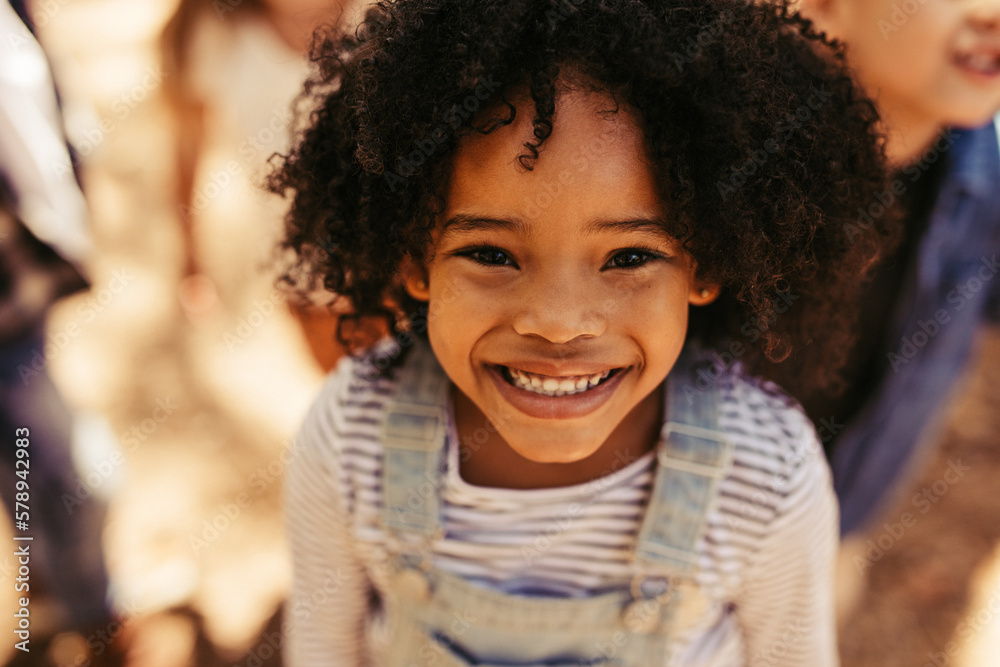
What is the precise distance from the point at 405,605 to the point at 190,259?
186 centimetres

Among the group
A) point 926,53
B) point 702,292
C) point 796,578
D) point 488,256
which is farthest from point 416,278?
point 926,53

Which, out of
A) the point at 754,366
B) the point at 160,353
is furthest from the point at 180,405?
the point at 754,366

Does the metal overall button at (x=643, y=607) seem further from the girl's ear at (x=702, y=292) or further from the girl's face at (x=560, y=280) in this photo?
the girl's ear at (x=702, y=292)

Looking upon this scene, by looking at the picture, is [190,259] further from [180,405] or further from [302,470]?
[302,470]

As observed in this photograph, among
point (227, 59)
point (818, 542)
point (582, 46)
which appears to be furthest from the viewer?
point (227, 59)

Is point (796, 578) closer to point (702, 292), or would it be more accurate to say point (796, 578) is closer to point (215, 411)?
point (702, 292)

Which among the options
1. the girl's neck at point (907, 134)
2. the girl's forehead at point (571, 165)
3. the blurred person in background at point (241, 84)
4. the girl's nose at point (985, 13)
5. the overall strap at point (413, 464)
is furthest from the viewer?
the blurred person in background at point (241, 84)

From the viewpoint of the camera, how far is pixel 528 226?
0.81m

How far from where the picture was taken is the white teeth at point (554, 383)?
3.03 feet

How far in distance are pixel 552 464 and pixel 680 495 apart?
0.20 m

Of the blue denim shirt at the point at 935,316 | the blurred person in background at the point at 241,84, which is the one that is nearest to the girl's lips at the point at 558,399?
the blurred person in background at the point at 241,84

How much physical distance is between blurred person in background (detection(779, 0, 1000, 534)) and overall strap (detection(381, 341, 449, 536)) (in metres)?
0.64

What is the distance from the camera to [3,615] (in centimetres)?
183

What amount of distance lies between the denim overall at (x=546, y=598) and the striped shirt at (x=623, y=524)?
0.07ft
